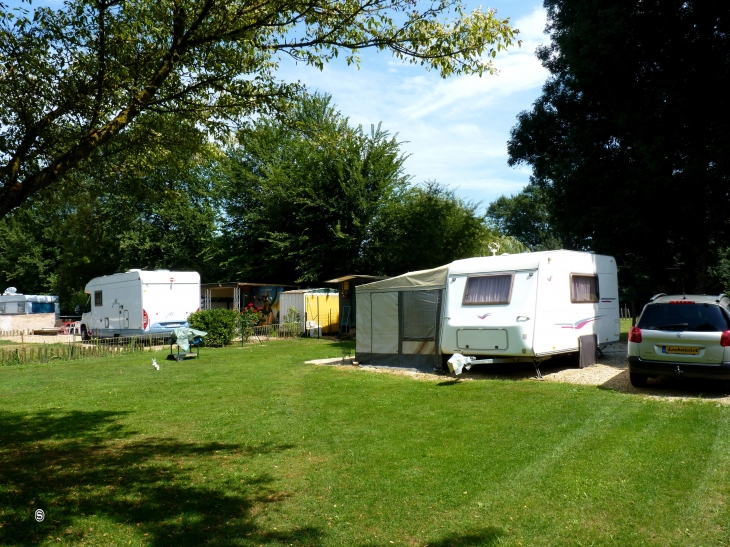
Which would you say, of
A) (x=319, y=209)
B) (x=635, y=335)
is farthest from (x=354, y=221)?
(x=635, y=335)

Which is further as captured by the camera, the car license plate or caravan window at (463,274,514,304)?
caravan window at (463,274,514,304)

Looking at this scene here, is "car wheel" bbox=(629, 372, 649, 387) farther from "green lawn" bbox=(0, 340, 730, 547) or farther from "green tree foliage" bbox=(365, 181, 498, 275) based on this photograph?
"green tree foliage" bbox=(365, 181, 498, 275)

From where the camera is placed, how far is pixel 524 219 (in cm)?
6650

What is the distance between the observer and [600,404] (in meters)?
8.58

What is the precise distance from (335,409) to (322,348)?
10.8 meters

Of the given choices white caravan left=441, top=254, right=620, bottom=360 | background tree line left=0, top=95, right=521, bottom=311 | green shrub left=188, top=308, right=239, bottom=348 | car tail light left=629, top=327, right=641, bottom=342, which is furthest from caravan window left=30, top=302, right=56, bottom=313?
car tail light left=629, top=327, right=641, bottom=342

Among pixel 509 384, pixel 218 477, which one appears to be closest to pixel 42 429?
pixel 218 477

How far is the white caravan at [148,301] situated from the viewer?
70.8 feet

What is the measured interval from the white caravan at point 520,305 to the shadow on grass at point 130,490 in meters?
6.17

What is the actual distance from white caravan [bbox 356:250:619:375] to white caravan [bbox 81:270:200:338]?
10.1 meters

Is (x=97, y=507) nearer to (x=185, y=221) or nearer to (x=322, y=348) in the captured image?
(x=322, y=348)

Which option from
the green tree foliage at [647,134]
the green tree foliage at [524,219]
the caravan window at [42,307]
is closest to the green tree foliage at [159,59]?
the green tree foliage at [647,134]

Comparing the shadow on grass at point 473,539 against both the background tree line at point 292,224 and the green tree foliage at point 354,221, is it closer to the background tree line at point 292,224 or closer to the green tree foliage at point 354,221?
the background tree line at point 292,224

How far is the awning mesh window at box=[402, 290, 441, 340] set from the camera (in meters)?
13.5
